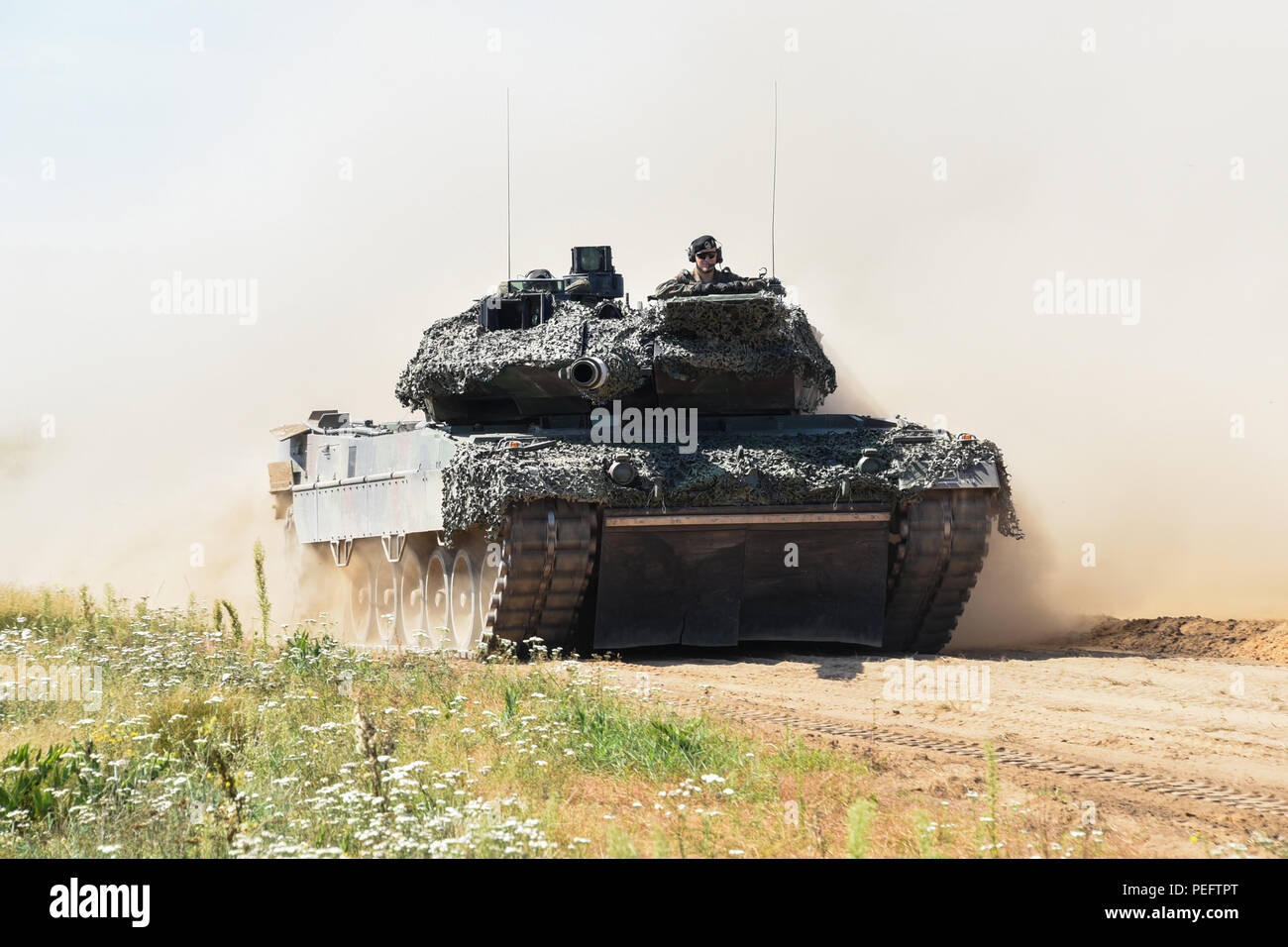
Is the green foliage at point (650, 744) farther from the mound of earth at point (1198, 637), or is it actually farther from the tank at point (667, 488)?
the mound of earth at point (1198, 637)

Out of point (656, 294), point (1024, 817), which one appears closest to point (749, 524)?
point (656, 294)

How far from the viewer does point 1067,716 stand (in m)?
8.93

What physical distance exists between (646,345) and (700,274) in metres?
0.83

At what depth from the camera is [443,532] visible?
11.7 metres

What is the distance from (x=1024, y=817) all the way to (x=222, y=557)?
1468 cm

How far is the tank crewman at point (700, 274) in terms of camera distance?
1242 centimetres

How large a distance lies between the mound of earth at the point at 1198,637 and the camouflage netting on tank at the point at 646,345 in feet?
12.9

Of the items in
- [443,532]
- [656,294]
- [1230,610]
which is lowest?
[1230,610]

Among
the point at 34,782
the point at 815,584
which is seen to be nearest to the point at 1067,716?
the point at 815,584

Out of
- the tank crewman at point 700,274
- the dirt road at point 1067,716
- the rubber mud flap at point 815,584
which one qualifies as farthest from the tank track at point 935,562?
the tank crewman at point 700,274

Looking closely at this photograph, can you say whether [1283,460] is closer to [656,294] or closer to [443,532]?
[656,294]

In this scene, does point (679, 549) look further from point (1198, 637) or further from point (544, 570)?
point (1198, 637)

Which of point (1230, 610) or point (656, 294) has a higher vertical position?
point (656, 294)

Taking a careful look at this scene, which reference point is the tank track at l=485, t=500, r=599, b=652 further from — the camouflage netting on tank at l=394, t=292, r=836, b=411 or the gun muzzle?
the camouflage netting on tank at l=394, t=292, r=836, b=411
